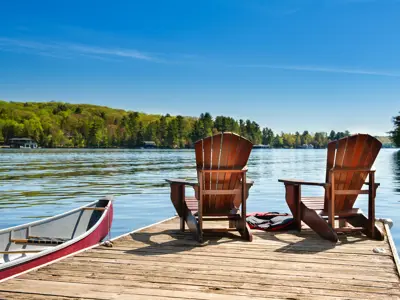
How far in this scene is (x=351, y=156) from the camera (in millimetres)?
5887

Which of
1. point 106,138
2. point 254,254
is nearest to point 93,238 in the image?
point 254,254

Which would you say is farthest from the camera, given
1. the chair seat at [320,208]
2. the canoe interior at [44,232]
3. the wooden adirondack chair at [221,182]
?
the canoe interior at [44,232]

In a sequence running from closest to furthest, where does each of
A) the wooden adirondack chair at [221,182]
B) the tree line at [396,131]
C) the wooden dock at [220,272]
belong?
the wooden dock at [220,272] < the wooden adirondack chair at [221,182] < the tree line at [396,131]

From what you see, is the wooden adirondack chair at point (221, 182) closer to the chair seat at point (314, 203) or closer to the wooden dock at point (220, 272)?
the wooden dock at point (220, 272)

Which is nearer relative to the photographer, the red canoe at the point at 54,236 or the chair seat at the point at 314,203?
the red canoe at the point at 54,236

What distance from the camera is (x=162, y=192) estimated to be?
20875mm

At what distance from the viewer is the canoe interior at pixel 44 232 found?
6.36 metres

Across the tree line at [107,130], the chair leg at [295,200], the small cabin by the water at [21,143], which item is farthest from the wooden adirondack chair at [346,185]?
the small cabin by the water at [21,143]

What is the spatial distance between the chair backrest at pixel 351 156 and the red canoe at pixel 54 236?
3.50 metres

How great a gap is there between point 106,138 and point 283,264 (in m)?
179

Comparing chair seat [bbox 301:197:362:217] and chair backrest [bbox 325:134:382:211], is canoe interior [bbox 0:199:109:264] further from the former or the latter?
chair backrest [bbox 325:134:382:211]

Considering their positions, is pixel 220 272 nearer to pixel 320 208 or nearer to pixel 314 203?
pixel 320 208

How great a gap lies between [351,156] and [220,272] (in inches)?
106

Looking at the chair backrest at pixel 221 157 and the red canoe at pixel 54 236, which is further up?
the chair backrest at pixel 221 157
